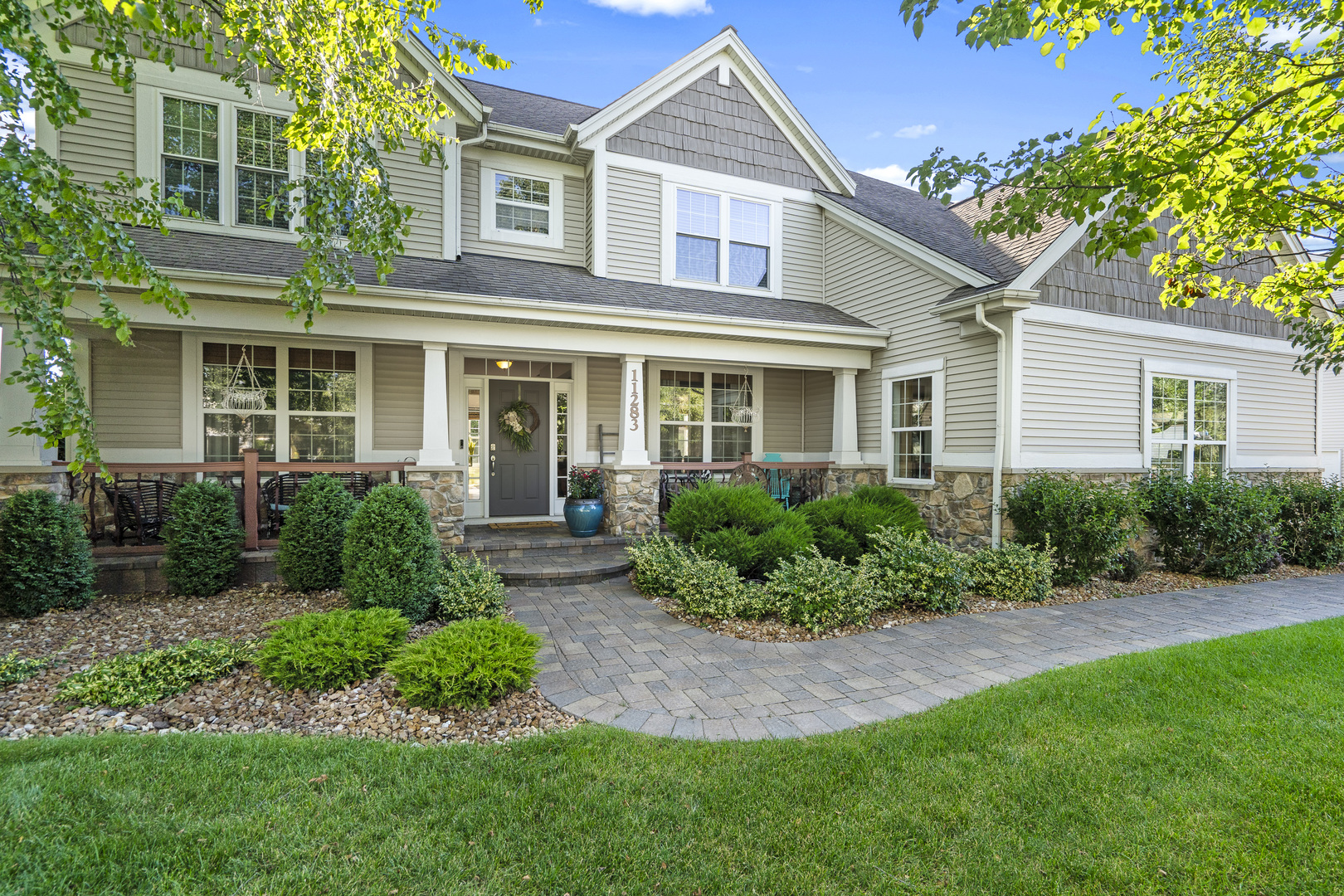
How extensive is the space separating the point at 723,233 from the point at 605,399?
3396mm

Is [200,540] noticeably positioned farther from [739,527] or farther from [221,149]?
[739,527]

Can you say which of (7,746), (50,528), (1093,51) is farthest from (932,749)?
(50,528)

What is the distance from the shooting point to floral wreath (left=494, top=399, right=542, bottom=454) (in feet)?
30.3

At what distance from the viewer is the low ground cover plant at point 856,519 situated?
6.84m

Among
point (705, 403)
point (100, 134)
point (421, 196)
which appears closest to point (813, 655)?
point (705, 403)

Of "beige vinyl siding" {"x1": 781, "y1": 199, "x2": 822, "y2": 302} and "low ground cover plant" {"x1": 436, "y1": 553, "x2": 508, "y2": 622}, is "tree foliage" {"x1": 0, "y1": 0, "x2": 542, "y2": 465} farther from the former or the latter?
"beige vinyl siding" {"x1": 781, "y1": 199, "x2": 822, "y2": 302}

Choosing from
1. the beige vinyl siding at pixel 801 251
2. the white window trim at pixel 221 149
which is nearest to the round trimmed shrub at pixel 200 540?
the white window trim at pixel 221 149

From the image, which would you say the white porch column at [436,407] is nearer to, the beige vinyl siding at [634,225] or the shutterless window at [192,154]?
the beige vinyl siding at [634,225]

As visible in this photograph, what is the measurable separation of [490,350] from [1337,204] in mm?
8409

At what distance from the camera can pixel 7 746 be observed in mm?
2877

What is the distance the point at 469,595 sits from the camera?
17.1 feet

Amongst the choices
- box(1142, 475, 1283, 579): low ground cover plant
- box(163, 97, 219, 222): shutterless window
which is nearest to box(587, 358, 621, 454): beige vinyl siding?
box(163, 97, 219, 222): shutterless window

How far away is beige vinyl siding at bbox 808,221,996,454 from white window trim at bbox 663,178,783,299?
0.96 m

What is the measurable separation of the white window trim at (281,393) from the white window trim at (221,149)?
1332 millimetres
